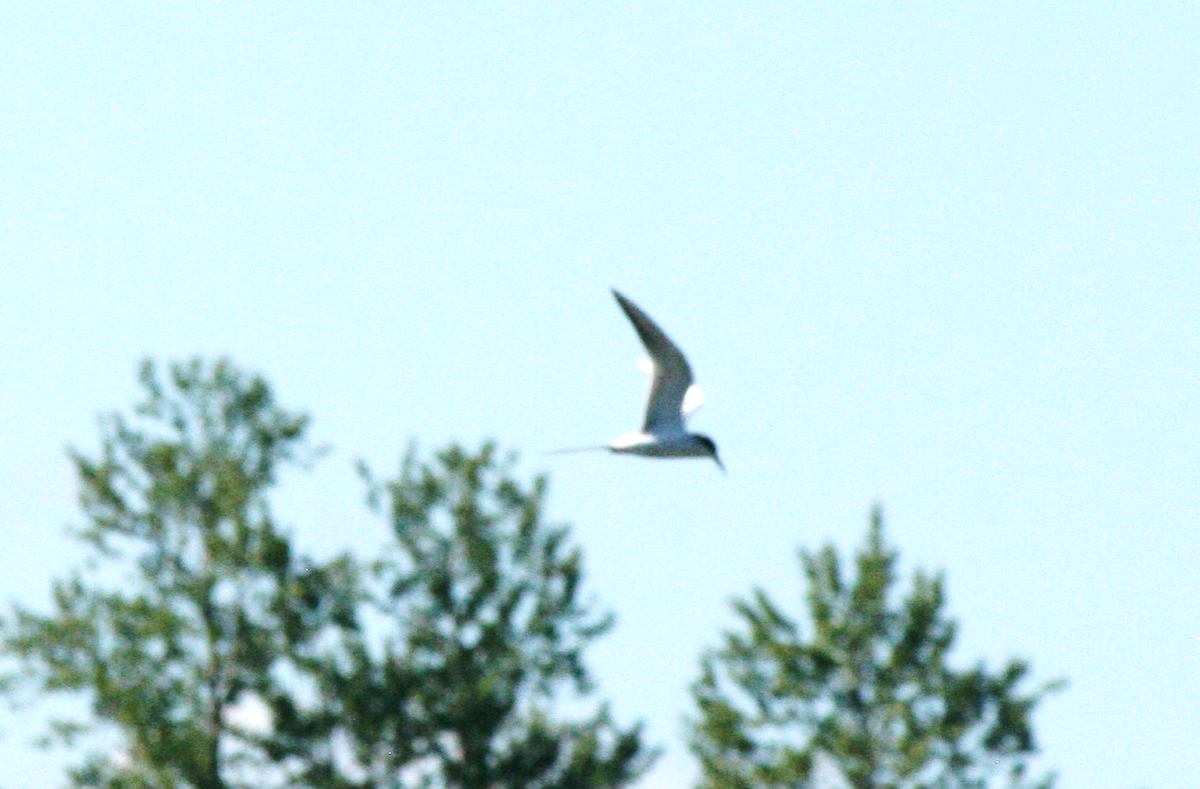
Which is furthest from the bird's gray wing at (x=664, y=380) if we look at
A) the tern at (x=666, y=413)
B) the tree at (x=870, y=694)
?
the tree at (x=870, y=694)

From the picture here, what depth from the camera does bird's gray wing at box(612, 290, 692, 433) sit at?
26641mm

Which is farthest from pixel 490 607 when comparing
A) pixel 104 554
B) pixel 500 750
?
pixel 104 554

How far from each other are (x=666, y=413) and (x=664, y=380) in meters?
0.49

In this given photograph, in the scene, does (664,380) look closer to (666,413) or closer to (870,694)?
(666,413)

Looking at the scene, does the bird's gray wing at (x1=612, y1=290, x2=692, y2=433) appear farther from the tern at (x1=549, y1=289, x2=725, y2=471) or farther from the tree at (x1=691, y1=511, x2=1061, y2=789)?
the tree at (x1=691, y1=511, x2=1061, y2=789)

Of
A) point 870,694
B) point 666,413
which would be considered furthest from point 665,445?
point 870,694

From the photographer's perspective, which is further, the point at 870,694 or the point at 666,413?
the point at 870,694

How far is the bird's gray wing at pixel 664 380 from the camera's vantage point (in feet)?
87.4

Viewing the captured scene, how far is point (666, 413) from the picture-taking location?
2778 centimetres

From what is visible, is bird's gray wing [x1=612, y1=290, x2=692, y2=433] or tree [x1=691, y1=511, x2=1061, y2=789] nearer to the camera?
bird's gray wing [x1=612, y1=290, x2=692, y2=433]

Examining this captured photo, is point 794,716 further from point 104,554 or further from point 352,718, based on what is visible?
point 104,554

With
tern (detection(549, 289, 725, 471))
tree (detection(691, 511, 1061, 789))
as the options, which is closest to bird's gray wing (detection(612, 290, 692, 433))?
tern (detection(549, 289, 725, 471))

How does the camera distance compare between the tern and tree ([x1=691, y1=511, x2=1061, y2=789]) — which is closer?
the tern

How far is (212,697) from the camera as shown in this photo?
43969mm
